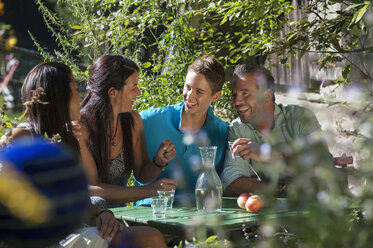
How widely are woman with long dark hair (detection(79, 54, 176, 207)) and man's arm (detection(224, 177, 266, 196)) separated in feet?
1.38

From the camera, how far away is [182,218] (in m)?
2.41

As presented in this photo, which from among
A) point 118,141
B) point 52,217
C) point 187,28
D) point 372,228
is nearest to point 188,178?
point 118,141

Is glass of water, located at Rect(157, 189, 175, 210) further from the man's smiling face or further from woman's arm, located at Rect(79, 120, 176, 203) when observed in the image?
the man's smiling face

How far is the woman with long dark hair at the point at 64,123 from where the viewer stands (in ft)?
7.55

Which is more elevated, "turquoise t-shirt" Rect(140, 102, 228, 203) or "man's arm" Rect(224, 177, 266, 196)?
"turquoise t-shirt" Rect(140, 102, 228, 203)

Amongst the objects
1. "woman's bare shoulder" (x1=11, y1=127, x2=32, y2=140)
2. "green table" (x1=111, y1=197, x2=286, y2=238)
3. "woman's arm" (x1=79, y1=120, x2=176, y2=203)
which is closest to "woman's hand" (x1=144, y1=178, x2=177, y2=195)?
"woman's arm" (x1=79, y1=120, x2=176, y2=203)

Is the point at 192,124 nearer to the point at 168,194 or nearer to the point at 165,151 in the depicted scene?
the point at 165,151

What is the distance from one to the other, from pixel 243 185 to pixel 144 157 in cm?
60

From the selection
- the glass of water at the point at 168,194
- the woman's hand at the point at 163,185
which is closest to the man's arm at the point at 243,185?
the woman's hand at the point at 163,185

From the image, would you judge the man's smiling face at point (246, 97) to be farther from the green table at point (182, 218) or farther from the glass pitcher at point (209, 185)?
the glass pitcher at point (209, 185)

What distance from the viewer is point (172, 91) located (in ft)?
15.3

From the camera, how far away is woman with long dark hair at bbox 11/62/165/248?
2303 mm

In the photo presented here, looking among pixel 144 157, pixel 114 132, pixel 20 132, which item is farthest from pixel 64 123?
pixel 144 157

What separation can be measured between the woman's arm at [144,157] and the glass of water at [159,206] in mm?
541
